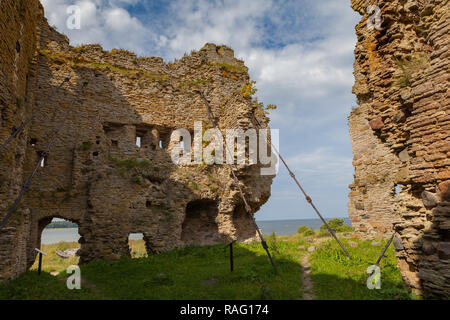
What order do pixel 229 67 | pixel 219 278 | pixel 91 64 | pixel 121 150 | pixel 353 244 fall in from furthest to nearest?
1. pixel 229 67
2. pixel 91 64
3. pixel 121 150
4. pixel 353 244
5. pixel 219 278

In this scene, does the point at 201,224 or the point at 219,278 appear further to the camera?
the point at 201,224

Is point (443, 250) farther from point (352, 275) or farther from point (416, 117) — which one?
point (352, 275)

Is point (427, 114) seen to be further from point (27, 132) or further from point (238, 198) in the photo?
point (27, 132)

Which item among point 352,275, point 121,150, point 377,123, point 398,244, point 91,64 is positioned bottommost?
point 352,275

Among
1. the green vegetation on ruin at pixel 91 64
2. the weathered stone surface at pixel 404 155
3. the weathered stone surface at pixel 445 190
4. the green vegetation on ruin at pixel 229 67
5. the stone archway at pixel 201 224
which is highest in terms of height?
the green vegetation on ruin at pixel 229 67

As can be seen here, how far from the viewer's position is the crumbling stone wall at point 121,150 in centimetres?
1244

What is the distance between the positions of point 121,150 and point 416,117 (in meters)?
13.1

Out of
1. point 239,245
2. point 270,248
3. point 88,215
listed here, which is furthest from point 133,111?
point 270,248

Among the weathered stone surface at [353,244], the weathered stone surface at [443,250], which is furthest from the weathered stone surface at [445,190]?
the weathered stone surface at [353,244]

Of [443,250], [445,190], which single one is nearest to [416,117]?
[445,190]

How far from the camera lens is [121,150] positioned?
14758 mm

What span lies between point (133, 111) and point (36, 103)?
445cm

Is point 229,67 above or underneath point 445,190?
above

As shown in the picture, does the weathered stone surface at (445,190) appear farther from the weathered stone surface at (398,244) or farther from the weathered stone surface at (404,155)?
the weathered stone surface at (398,244)
